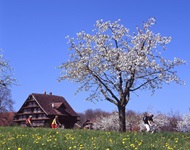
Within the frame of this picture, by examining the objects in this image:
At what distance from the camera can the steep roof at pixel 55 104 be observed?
80.9 m

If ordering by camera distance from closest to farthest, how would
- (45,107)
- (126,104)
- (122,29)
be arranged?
(126,104)
(122,29)
(45,107)

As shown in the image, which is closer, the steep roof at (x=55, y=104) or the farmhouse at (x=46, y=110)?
the steep roof at (x=55, y=104)

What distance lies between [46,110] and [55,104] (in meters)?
2.90

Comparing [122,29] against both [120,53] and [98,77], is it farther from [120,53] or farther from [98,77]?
[98,77]

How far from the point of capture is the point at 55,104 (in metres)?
82.5

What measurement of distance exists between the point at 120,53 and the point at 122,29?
304cm

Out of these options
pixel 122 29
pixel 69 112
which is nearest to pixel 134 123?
pixel 69 112

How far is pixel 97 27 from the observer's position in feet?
117

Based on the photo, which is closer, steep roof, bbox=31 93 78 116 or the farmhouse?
steep roof, bbox=31 93 78 116

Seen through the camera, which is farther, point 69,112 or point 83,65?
point 69,112

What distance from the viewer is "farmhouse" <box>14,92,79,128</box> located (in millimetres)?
81062

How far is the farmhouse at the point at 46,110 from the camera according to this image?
8106 cm

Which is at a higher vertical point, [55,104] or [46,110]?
[55,104]

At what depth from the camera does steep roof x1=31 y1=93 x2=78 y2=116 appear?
8086cm
